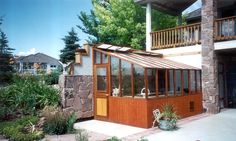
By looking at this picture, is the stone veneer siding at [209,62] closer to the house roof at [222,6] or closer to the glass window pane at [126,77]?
the house roof at [222,6]

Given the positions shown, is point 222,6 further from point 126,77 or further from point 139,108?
point 139,108

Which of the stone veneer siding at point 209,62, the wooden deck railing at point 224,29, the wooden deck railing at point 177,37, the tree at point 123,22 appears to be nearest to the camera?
the wooden deck railing at point 224,29

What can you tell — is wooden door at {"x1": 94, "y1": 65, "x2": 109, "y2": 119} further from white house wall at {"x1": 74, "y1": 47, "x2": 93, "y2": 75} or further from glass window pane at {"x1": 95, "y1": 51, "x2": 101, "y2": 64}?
white house wall at {"x1": 74, "y1": 47, "x2": 93, "y2": 75}

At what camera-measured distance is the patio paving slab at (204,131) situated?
8.52 m

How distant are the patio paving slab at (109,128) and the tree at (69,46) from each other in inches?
825

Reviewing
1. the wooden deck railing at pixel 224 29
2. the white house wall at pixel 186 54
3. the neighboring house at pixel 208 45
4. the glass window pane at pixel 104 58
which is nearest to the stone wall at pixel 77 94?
the glass window pane at pixel 104 58

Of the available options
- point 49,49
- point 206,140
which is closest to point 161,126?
point 206,140

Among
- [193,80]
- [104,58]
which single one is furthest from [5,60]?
[193,80]

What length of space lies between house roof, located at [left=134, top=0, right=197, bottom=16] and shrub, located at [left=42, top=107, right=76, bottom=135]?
9.82 m

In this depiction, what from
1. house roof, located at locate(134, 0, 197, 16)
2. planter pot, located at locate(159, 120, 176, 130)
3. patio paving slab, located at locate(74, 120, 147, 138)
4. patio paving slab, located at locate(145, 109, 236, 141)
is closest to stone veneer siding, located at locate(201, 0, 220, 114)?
patio paving slab, located at locate(145, 109, 236, 141)

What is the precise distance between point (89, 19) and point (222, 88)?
15355 millimetres

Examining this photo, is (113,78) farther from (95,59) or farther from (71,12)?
(71,12)

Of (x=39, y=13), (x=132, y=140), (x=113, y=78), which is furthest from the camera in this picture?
(x=39, y=13)

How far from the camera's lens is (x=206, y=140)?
827 centimetres
